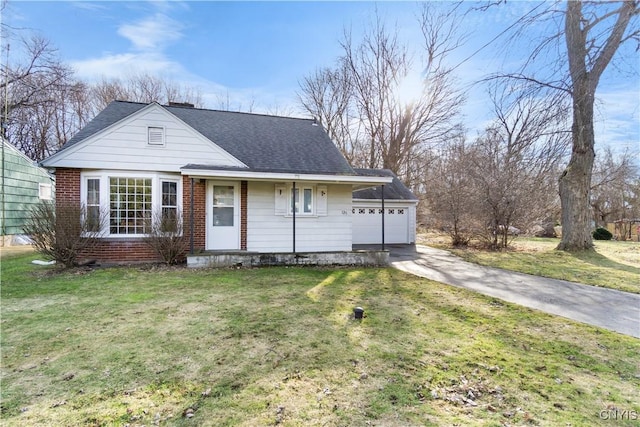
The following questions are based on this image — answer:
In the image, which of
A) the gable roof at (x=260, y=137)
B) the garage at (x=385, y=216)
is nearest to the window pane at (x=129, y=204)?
the gable roof at (x=260, y=137)

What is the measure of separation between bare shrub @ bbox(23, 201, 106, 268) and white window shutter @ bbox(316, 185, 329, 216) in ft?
21.4

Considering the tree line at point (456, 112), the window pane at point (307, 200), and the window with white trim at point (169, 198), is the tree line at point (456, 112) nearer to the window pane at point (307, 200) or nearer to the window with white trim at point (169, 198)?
the window pane at point (307, 200)

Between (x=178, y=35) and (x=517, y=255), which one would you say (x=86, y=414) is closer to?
(x=517, y=255)

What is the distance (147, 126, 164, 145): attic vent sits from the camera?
9.16 metres

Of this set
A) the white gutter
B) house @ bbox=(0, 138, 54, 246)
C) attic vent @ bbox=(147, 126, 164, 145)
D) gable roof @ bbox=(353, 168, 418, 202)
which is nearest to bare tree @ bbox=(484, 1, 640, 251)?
the white gutter

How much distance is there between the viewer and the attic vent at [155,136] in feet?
30.0

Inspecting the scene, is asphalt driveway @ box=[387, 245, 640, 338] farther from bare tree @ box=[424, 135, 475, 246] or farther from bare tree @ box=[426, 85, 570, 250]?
bare tree @ box=[424, 135, 475, 246]

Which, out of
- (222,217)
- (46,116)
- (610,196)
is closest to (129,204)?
(222,217)

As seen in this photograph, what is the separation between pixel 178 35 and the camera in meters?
14.3

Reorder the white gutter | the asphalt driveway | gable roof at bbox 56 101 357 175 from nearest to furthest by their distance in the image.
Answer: the asphalt driveway → the white gutter → gable roof at bbox 56 101 357 175

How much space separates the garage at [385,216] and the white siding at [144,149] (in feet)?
24.8

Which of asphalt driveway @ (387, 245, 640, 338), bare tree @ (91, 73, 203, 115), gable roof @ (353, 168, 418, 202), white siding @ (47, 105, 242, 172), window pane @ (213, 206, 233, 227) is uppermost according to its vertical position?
bare tree @ (91, 73, 203, 115)

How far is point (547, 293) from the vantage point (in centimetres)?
652

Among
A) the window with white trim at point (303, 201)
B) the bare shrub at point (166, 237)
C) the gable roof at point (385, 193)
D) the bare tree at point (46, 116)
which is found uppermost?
the bare tree at point (46, 116)
